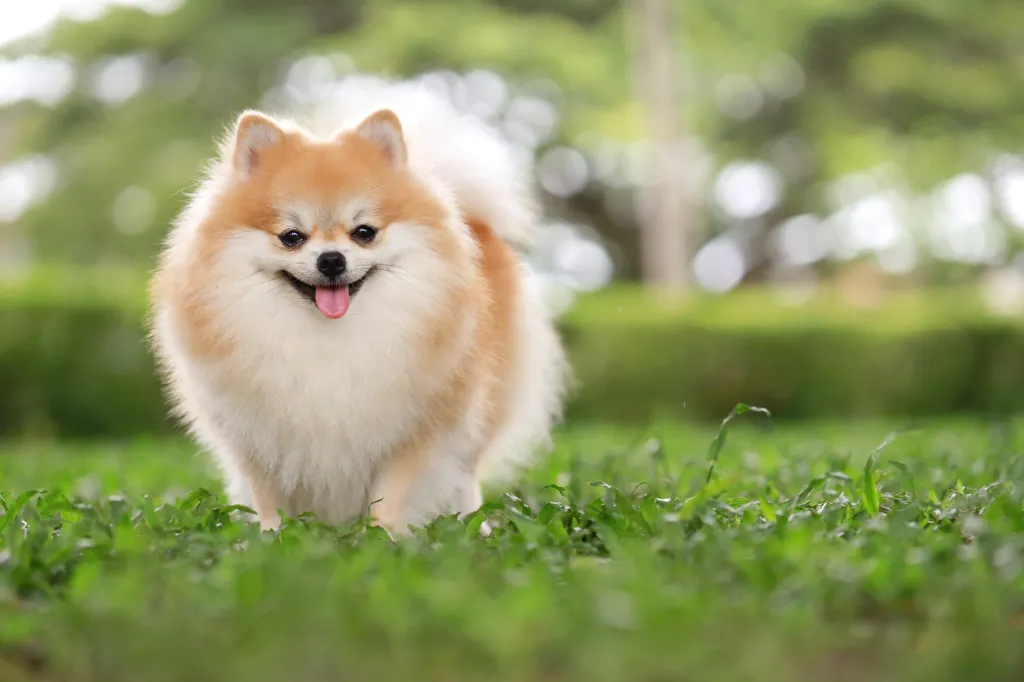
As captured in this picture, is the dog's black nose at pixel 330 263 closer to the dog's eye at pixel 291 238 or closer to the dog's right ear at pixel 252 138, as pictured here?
the dog's eye at pixel 291 238

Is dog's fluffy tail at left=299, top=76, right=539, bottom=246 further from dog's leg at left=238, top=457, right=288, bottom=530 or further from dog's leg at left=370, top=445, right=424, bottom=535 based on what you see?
dog's leg at left=238, top=457, right=288, bottom=530

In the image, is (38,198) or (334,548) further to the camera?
(38,198)

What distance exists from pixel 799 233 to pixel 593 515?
18.3m

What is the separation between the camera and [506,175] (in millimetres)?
3760

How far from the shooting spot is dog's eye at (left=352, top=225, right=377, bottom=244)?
10.2 ft

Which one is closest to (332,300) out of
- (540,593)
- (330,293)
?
(330,293)

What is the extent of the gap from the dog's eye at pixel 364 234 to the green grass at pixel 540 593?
786 millimetres

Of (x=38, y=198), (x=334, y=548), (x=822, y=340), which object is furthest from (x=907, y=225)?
(x=334, y=548)

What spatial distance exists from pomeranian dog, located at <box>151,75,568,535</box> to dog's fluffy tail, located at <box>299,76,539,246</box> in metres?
0.27

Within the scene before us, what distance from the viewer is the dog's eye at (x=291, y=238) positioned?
3.06 m

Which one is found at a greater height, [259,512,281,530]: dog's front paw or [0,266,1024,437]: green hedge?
[259,512,281,530]: dog's front paw

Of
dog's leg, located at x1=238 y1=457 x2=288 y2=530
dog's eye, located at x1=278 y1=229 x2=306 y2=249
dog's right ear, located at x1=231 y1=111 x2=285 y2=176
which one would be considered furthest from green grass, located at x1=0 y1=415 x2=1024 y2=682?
dog's right ear, located at x1=231 y1=111 x2=285 y2=176

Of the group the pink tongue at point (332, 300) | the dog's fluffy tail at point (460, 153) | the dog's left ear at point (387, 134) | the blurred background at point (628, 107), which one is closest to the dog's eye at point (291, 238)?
the pink tongue at point (332, 300)

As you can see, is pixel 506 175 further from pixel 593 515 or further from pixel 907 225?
pixel 907 225
